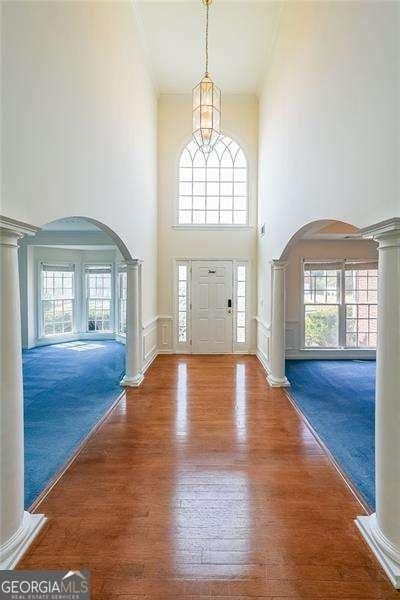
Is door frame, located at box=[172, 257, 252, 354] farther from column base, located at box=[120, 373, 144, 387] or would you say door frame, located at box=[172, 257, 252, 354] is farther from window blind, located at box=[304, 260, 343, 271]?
→ column base, located at box=[120, 373, 144, 387]

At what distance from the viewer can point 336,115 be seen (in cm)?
293

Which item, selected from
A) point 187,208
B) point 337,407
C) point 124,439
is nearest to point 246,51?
point 187,208

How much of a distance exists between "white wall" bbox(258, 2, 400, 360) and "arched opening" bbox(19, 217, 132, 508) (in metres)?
2.49

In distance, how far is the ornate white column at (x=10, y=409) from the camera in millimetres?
1900

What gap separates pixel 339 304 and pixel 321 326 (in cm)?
62

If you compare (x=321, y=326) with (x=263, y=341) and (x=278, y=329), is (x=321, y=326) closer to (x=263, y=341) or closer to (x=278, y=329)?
(x=263, y=341)

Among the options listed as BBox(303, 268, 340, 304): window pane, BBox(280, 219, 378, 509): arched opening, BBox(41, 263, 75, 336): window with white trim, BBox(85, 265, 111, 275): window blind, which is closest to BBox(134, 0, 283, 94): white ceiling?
BBox(280, 219, 378, 509): arched opening

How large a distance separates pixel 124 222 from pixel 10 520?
3.69 meters

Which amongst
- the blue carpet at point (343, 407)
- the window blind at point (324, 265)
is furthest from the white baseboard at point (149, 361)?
the window blind at point (324, 265)

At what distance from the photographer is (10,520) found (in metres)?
1.96

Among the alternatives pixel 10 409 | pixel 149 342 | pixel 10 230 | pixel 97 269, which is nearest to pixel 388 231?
pixel 10 230

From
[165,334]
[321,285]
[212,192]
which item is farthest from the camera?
[212,192]

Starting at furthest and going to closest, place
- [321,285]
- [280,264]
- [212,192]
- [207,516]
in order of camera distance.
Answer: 1. [212,192]
2. [321,285]
3. [280,264]
4. [207,516]

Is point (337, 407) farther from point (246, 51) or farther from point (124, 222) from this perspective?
point (246, 51)
